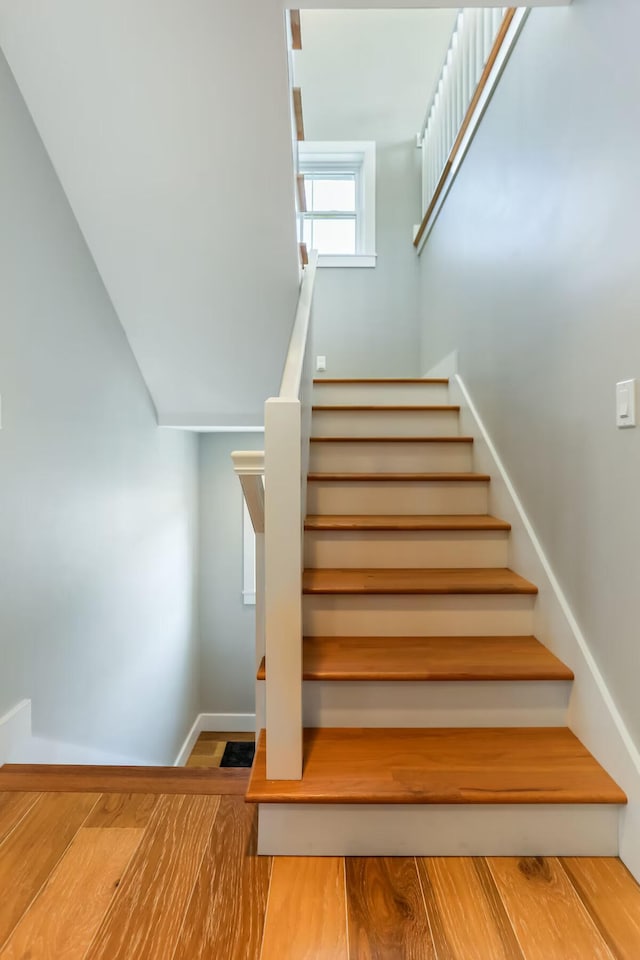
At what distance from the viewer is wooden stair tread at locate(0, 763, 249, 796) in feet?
4.64

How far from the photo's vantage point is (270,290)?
2455mm

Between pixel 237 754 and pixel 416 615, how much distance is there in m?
2.83

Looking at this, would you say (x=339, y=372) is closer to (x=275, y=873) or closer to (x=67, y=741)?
(x=67, y=741)

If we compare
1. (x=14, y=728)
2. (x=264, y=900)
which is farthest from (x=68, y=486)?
(x=264, y=900)

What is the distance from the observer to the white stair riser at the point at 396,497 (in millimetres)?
2238

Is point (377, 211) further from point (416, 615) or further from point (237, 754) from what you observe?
point (237, 754)

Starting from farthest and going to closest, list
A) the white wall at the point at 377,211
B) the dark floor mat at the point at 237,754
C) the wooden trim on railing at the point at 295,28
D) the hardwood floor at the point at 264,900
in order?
the white wall at the point at 377,211, the dark floor mat at the point at 237,754, the wooden trim on railing at the point at 295,28, the hardwood floor at the point at 264,900

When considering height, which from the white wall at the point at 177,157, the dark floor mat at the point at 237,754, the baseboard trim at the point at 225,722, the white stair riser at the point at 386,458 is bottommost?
the dark floor mat at the point at 237,754

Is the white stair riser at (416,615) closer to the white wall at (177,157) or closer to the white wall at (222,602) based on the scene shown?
the white wall at (177,157)

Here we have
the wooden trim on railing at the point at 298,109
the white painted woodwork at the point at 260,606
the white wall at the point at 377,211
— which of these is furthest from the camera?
the white wall at the point at 377,211

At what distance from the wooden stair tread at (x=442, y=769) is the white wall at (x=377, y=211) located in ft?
10.2

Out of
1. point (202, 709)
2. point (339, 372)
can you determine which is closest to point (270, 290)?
point (339, 372)

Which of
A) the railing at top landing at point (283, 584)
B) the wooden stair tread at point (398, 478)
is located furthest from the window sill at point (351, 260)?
the railing at top landing at point (283, 584)

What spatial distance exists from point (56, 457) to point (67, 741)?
1046 mm
